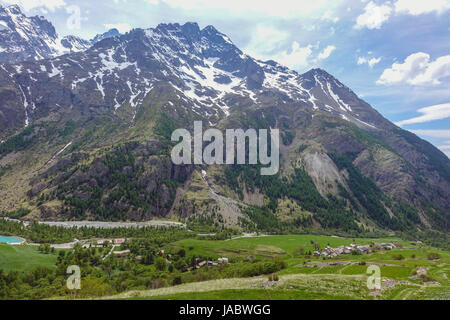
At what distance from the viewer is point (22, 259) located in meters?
94.9

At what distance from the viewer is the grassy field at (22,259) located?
89250 mm

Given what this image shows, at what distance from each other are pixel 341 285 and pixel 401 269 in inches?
1626

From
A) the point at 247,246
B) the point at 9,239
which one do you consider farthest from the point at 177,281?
the point at 9,239

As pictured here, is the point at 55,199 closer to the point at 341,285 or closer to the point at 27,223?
the point at 27,223

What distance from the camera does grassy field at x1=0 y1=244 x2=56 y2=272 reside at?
89.2 meters

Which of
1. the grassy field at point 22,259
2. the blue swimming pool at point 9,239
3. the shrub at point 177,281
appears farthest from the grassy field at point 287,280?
the blue swimming pool at point 9,239

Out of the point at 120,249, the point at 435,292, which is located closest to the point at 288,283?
the point at 435,292

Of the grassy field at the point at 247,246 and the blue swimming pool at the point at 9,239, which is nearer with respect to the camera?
the blue swimming pool at the point at 9,239

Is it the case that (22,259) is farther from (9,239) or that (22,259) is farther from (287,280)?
(287,280)

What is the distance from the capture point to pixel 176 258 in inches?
4392

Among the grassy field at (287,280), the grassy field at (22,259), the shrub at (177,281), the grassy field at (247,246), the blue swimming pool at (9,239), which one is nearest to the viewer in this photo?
the grassy field at (287,280)

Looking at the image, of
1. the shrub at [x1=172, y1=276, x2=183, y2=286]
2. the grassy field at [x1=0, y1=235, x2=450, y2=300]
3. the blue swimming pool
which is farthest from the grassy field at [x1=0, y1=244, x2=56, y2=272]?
the shrub at [x1=172, y1=276, x2=183, y2=286]

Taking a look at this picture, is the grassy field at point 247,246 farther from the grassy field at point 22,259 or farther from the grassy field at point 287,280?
the grassy field at point 22,259
